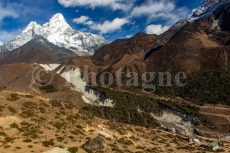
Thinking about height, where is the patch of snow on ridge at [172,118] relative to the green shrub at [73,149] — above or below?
below

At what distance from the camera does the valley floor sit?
143 feet

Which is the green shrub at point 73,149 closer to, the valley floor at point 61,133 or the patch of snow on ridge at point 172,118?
the valley floor at point 61,133

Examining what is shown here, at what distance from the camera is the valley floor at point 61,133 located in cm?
4362

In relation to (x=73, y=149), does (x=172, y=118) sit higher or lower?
lower

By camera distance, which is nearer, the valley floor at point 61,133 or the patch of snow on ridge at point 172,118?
the valley floor at point 61,133

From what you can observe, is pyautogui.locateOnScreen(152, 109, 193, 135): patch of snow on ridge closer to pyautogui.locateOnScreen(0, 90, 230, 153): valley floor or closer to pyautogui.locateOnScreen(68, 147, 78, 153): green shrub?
pyautogui.locateOnScreen(0, 90, 230, 153): valley floor

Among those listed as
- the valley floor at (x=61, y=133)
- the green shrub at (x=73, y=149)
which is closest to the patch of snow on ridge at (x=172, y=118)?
the valley floor at (x=61, y=133)

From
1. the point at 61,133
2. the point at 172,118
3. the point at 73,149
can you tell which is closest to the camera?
the point at 73,149

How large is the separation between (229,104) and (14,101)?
15545cm

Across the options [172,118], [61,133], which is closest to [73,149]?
[61,133]

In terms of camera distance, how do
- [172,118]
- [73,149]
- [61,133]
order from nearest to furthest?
[73,149] < [61,133] < [172,118]

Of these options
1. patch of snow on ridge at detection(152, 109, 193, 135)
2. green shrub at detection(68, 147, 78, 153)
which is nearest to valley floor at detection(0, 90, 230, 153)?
green shrub at detection(68, 147, 78, 153)

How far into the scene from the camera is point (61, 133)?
49781 mm

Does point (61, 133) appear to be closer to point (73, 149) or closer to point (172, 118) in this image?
point (73, 149)
